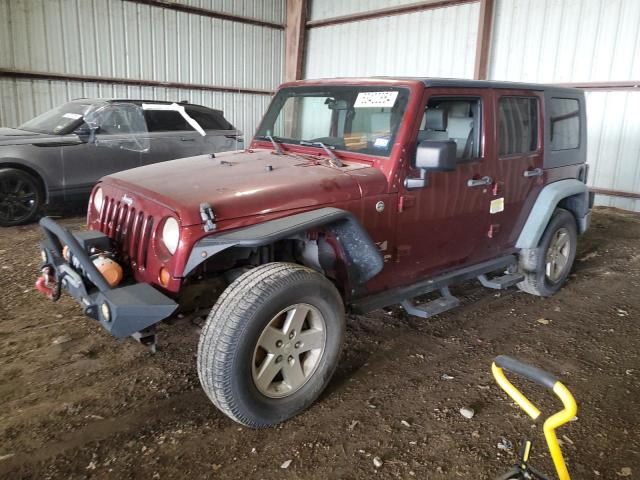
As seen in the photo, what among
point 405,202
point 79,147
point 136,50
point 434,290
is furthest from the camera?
point 136,50

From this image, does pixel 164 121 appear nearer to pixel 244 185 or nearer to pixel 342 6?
pixel 244 185

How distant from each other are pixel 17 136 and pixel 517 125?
6.09m

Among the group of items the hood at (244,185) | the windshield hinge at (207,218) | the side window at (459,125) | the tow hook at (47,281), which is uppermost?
the side window at (459,125)

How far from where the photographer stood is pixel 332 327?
267cm

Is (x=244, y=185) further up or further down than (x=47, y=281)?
further up

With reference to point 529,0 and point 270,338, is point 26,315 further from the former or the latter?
point 529,0

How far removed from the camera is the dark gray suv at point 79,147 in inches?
252

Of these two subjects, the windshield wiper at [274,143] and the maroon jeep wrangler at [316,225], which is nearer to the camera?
the maroon jeep wrangler at [316,225]

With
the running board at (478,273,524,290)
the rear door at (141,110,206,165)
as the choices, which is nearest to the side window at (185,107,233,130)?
the rear door at (141,110,206,165)

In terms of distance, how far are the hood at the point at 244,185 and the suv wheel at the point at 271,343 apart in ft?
1.17

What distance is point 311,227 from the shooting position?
100 inches

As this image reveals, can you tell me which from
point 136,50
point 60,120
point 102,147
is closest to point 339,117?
point 102,147

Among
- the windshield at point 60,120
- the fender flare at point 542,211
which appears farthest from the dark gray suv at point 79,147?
the fender flare at point 542,211

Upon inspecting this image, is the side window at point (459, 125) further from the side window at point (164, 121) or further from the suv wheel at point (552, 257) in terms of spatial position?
the side window at point (164, 121)
